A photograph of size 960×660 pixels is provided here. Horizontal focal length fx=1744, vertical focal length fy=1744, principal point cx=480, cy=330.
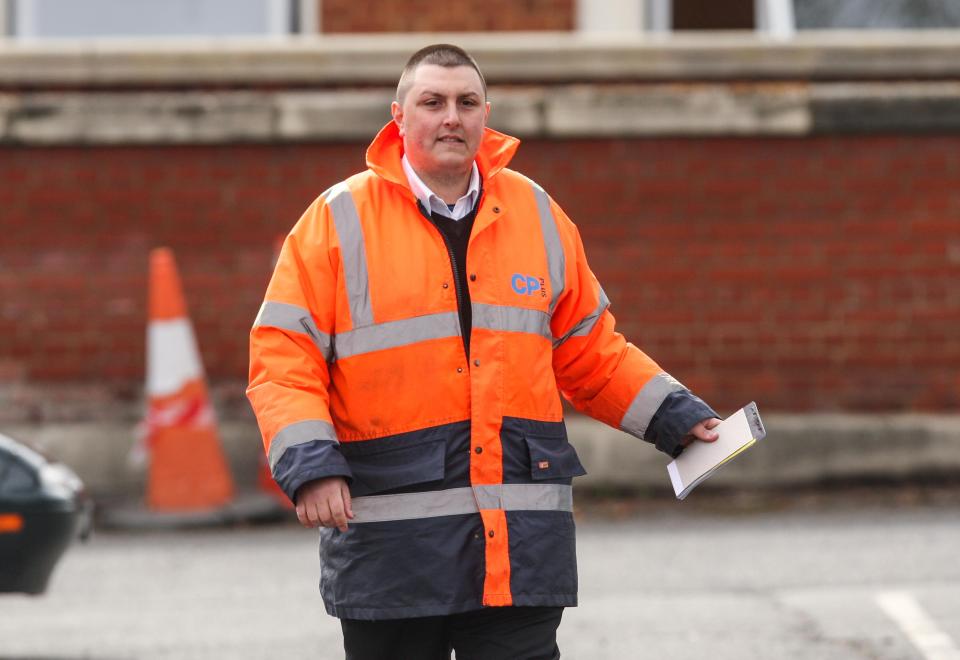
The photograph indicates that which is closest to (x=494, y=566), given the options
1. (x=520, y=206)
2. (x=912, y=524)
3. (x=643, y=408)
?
(x=643, y=408)

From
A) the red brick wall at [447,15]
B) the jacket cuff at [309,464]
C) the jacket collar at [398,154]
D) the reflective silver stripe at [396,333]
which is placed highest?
the red brick wall at [447,15]

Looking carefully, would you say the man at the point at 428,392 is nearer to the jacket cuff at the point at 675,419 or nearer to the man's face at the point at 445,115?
the man's face at the point at 445,115

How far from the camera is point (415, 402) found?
12.7 feet

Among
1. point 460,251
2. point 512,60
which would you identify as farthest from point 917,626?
point 512,60

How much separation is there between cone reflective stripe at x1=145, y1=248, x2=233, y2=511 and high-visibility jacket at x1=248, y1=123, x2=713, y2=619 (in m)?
6.45

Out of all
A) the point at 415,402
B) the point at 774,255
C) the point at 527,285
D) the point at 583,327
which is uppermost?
the point at 527,285

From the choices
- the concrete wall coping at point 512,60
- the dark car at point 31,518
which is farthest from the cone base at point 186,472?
the dark car at point 31,518

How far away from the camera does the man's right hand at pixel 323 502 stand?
3691 millimetres

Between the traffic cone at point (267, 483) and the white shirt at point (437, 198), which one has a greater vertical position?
the white shirt at point (437, 198)

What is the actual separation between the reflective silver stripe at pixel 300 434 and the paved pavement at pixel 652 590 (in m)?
2.93

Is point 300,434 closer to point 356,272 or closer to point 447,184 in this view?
point 356,272

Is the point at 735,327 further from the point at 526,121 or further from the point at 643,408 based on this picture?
the point at 643,408

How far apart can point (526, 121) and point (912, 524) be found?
3.44 meters

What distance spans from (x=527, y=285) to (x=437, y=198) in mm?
285
